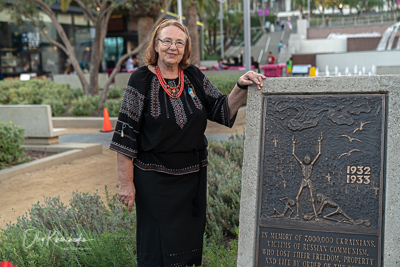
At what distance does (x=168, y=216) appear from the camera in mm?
3281

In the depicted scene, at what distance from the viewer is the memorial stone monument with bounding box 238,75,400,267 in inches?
114

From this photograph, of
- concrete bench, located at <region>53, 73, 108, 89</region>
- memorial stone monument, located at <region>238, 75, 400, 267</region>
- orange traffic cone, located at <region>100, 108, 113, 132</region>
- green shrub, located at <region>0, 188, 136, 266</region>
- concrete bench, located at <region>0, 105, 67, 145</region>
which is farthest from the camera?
concrete bench, located at <region>53, 73, 108, 89</region>

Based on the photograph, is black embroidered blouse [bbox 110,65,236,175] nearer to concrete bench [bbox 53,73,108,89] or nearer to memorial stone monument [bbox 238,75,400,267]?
memorial stone monument [bbox 238,75,400,267]

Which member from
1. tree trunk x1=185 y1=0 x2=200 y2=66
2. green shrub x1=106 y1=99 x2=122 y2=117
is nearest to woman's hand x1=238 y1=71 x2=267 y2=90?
green shrub x1=106 y1=99 x2=122 y2=117

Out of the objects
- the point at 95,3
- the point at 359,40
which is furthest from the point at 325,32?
the point at 95,3

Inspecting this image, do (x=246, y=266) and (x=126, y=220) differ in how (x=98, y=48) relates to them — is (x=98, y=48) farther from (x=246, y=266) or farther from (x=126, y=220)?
(x=246, y=266)

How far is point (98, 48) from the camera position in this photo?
17.3 m

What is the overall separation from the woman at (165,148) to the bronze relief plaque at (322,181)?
37 cm

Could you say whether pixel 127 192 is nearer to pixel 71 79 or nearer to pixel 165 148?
pixel 165 148

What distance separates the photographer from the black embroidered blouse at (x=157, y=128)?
3.20 meters

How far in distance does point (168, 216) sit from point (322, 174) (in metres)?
0.97

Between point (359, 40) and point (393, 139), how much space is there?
38.6m

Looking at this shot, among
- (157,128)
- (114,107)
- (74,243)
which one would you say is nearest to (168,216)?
(157,128)

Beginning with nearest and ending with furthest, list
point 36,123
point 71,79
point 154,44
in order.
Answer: point 154,44 < point 36,123 < point 71,79
